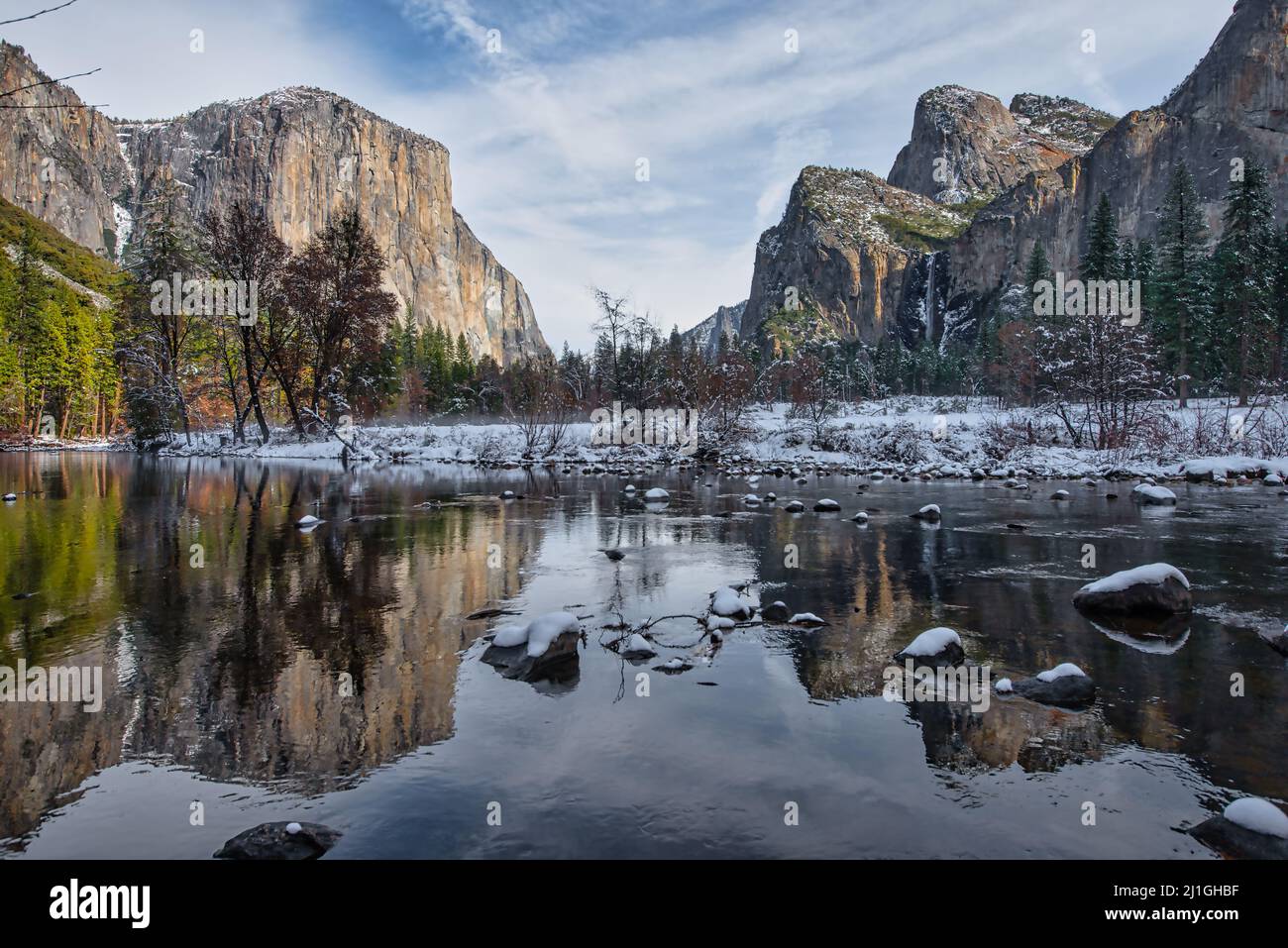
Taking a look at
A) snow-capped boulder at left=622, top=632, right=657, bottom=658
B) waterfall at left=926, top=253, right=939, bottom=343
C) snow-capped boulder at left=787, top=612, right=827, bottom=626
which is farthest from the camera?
waterfall at left=926, top=253, right=939, bottom=343

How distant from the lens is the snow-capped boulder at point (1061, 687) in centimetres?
571

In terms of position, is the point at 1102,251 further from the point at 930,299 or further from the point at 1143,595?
the point at 930,299

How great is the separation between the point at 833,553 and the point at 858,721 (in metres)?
7.11

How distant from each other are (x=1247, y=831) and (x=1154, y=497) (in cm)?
2021

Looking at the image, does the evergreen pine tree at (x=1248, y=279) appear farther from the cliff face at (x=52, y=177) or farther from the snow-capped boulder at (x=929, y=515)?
the cliff face at (x=52, y=177)

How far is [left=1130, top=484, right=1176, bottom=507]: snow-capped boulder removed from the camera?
65.1 ft

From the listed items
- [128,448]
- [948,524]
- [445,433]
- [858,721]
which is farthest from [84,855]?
[128,448]

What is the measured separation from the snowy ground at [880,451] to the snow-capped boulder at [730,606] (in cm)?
2523

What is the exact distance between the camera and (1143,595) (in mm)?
8305

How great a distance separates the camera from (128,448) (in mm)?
52625

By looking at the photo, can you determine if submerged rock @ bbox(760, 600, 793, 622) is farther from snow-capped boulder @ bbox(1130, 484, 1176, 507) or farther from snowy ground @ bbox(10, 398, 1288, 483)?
snowy ground @ bbox(10, 398, 1288, 483)

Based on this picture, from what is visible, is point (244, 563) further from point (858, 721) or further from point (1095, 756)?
point (1095, 756)

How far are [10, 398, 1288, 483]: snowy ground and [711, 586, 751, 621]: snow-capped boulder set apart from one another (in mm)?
25225

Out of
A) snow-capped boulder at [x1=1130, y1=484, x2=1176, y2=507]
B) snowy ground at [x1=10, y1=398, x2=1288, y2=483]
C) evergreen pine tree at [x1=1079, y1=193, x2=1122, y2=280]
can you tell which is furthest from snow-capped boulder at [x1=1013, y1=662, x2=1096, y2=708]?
evergreen pine tree at [x1=1079, y1=193, x2=1122, y2=280]
